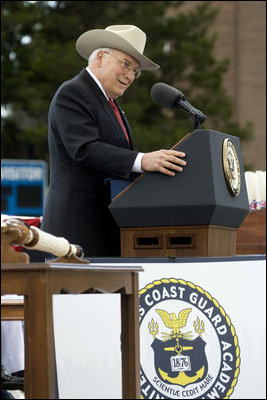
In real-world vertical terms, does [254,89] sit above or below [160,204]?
above

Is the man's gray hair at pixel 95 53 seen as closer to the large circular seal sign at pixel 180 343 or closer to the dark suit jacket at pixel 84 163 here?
the dark suit jacket at pixel 84 163

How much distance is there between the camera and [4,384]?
4.84 metres

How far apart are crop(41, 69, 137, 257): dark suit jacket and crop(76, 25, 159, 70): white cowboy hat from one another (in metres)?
0.14

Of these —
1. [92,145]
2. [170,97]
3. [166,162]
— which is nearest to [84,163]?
[92,145]

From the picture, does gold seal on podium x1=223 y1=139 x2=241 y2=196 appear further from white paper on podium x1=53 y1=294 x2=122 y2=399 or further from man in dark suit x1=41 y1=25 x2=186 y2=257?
white paper on podium x1=53 y1=294 x2=122 y2=399

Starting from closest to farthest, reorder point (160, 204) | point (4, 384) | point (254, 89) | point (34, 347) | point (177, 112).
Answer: point (34, 347), point (160, 204), point (4, 384), point (177, 112), point (254, 89)

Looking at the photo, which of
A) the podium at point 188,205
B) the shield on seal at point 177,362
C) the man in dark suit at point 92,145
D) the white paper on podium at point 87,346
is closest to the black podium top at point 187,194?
the podium at point 188,205

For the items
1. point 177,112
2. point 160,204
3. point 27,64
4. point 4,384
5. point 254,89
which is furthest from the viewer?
point 254,89

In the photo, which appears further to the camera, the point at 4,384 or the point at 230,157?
the point at 4,384

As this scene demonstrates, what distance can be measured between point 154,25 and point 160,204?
21.0 meters

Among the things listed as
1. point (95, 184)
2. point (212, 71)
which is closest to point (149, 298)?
point (95, 184)

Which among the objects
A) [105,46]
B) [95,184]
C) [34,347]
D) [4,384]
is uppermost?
[105,46]

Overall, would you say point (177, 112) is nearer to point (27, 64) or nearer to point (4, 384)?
point (27, 64)

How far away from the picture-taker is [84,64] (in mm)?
22906
